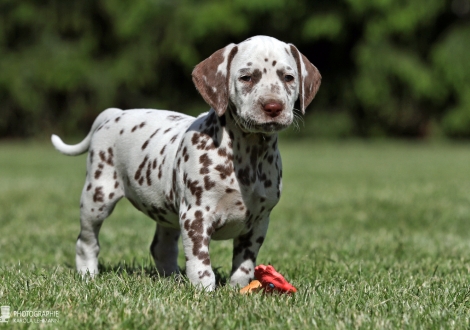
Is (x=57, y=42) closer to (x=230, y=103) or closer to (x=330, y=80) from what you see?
(x=330, y=80)

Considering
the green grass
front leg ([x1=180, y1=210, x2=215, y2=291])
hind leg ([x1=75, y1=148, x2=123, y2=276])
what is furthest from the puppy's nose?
hind leg ([x1=75, y1=148, x2=123, y2=276])

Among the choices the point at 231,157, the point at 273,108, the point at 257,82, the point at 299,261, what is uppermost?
the point at 257,82

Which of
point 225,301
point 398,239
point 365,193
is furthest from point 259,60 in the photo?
point 365,193

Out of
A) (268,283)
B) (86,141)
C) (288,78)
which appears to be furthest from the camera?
(86,141)

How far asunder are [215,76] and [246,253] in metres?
1.19

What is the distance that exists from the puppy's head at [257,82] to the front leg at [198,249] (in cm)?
63

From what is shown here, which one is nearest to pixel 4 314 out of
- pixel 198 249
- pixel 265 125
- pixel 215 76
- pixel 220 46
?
pixel 198 249

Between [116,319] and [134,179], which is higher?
[134,179]

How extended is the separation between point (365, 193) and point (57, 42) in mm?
24383

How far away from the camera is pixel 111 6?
33156 millimetres

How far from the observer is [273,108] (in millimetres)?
4254

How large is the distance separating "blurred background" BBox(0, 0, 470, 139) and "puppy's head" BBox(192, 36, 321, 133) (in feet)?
86.9

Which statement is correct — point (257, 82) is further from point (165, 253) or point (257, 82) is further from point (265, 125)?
point (165, 253)

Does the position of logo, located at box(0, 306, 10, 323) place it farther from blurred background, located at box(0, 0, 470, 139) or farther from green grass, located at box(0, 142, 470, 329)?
blurred background, located at box(0, 0, 470, 139)
